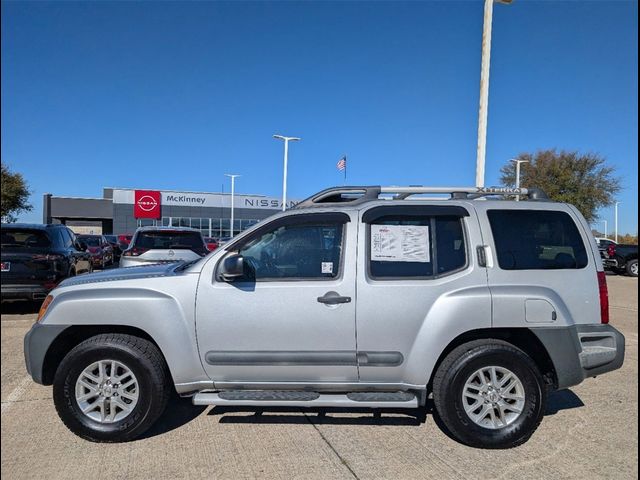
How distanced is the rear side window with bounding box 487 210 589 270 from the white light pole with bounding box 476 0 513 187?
636 centimetres

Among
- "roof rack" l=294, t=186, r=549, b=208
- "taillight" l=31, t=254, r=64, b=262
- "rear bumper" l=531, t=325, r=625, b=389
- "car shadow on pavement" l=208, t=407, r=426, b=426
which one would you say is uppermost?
"roof rack" l=294, t=186, r=549, b=208

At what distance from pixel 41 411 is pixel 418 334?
346cm

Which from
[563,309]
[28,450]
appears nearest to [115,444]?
[28,450]

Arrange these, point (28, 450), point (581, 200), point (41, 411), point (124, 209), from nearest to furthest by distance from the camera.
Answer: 1. point (28, 450)
2. point (41, 411)
3. point (581, 200)
4. point (124, 209)

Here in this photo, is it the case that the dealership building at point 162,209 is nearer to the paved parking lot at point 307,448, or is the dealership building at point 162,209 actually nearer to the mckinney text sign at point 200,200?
the mckinney text sign at point 200,200

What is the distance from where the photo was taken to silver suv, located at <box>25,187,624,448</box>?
12.3ft

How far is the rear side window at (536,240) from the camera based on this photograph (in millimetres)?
3957

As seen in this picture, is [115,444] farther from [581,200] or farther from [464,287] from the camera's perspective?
[581,200]

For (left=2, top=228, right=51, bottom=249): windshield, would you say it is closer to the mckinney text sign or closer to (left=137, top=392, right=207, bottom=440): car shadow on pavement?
(left=137, top=392, right=207, bottom=440): car shadow on pavement

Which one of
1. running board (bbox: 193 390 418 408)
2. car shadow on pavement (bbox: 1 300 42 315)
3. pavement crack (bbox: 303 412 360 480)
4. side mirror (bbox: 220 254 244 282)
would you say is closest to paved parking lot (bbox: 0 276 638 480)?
pavement crack (bbox: 303 412 360 480)

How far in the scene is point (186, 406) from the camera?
4.55m

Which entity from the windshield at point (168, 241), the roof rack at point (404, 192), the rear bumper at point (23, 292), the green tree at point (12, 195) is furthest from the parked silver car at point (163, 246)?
the green tree at point (12, 195)

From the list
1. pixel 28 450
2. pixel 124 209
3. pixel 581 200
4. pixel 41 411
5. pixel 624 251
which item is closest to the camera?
pixel 28 450

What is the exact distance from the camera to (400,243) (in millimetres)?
3967
